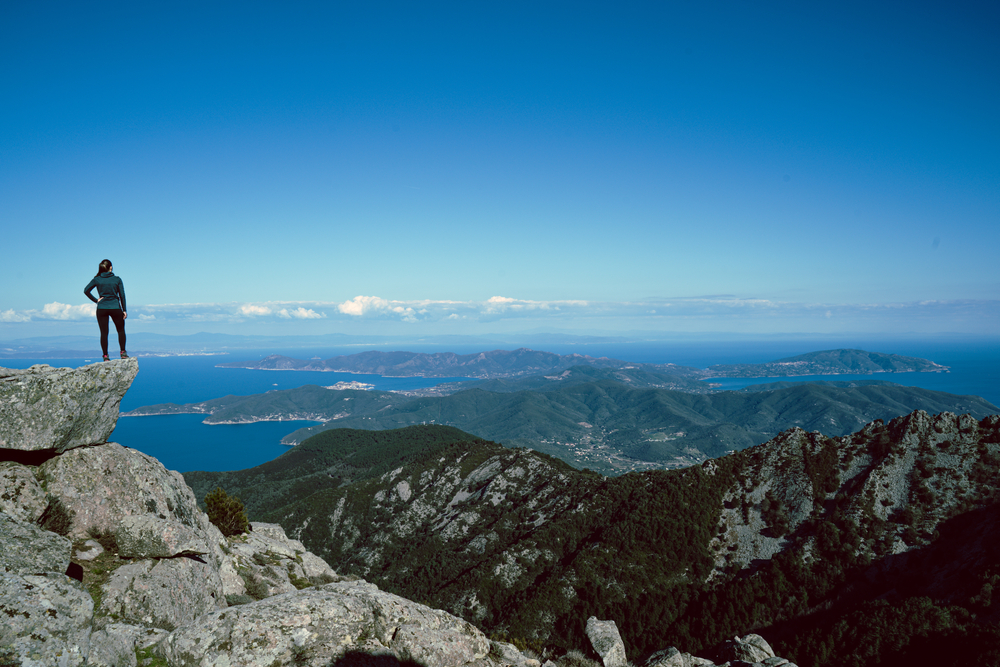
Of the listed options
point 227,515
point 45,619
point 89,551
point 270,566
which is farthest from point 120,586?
point 227,515

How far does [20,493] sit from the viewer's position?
52.9 ft

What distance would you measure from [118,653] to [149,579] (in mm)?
4420

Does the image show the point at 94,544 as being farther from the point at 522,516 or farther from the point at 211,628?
the point at 522,516

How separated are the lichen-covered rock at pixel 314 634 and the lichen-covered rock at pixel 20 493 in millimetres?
7206

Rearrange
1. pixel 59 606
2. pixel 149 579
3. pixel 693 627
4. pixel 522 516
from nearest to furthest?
pixel 59 606 < pixel 149 579 < pixel 693 627 < pixel 522 516

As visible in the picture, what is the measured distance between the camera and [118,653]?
1241 centimetres

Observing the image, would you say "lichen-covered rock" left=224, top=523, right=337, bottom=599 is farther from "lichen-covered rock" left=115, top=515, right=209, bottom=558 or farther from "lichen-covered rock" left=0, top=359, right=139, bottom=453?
"lichen-covered rock" left=0, top=359, right=139, bottom=453

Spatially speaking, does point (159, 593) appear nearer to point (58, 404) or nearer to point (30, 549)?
point (30, 549)

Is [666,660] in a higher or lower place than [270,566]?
lower

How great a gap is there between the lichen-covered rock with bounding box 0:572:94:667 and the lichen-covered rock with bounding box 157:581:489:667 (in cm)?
355

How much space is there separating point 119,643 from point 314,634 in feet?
16.5

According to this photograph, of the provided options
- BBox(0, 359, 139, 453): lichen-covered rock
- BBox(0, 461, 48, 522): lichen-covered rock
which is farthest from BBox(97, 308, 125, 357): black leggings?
BBox(0, 461, 48, 522): lichen-covered rock

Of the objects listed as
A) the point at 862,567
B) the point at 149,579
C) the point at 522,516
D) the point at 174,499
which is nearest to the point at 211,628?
the point at 149,579

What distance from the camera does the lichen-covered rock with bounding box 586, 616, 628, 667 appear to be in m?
30.2
